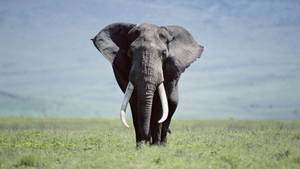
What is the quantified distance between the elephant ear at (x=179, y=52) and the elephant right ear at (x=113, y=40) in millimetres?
1396

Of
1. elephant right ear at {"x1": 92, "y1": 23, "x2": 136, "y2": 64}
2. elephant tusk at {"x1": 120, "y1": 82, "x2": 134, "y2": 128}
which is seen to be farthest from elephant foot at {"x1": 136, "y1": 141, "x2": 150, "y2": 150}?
elephant right ear at {"x1": 92, "y1": 23, "x2": 136, "y2": 64}

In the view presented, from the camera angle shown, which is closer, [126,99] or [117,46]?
[126,99]

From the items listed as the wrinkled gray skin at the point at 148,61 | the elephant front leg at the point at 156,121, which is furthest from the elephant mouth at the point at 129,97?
the elephant front leg at the point at 156,121

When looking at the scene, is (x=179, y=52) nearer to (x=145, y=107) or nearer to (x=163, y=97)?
(x=163, y=97)

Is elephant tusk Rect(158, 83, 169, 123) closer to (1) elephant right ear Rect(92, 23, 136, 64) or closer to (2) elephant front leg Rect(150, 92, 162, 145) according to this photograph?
(2) elephant front leg Rect(150, 92, 162, 145)

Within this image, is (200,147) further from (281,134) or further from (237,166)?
(281,134)

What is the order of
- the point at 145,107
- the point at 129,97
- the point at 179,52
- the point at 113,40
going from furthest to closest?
1. the point at 113,40
2. the point at 179,52
3. the point at 129,97
4. the point at 145,107

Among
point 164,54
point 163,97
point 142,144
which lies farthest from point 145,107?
point 164,54

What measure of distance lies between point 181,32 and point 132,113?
3.28 meters

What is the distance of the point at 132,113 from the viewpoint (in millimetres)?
13742

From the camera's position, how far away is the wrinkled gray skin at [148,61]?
40.1ft

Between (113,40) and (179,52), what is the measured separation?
7.44 ft

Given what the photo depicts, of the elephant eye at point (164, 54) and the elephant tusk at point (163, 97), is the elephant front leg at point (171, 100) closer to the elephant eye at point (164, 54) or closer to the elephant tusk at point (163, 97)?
the elephant tusk at point (163, 97)

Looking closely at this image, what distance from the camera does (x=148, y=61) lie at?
478 inches
